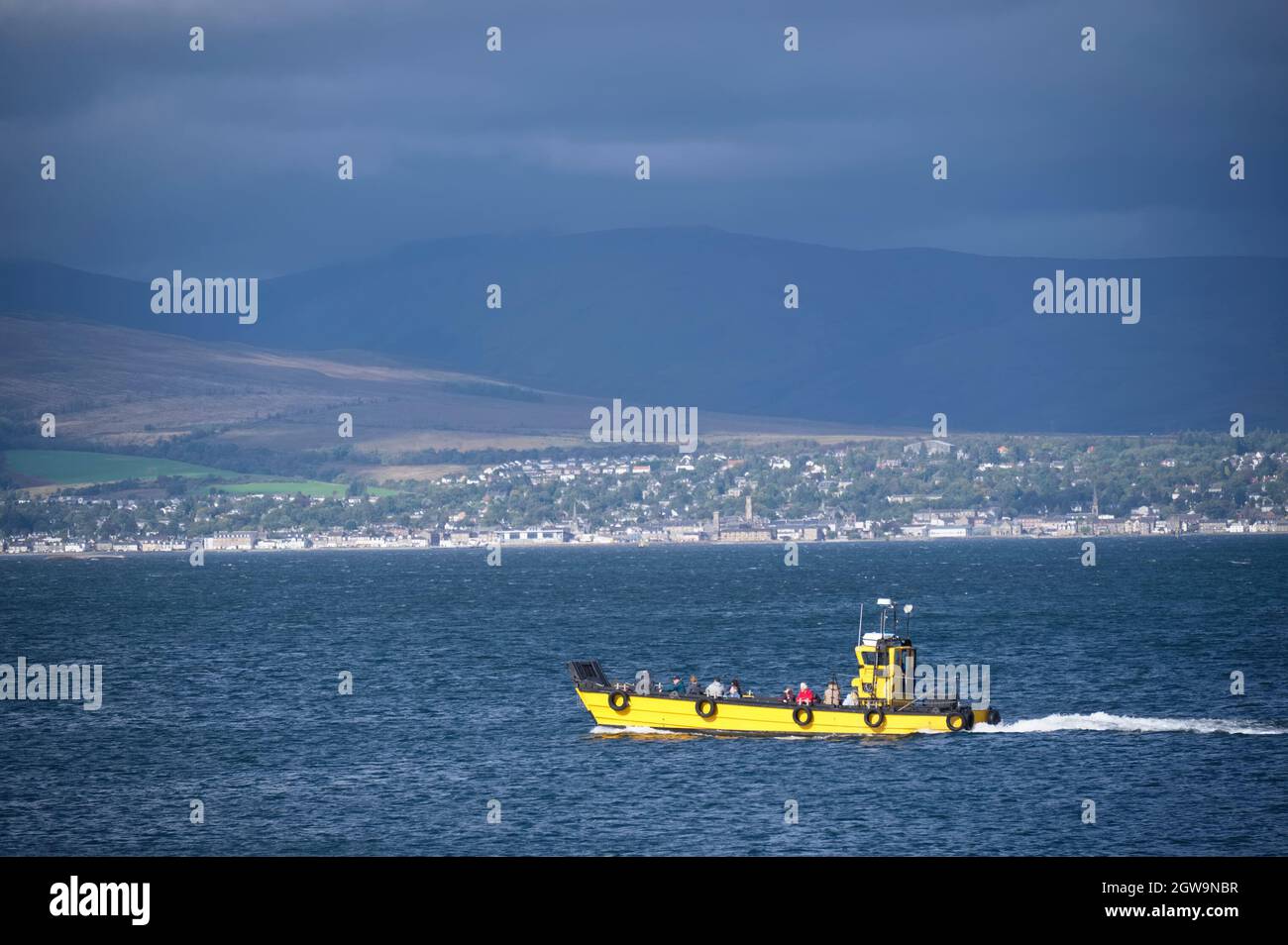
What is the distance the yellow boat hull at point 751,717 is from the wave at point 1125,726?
2401 mm

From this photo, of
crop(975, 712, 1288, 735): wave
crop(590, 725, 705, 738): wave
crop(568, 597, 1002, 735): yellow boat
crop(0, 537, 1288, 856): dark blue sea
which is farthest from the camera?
crop(975, 712, 1288, 735): wave

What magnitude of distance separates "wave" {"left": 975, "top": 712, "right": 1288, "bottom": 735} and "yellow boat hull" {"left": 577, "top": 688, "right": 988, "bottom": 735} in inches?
94.5

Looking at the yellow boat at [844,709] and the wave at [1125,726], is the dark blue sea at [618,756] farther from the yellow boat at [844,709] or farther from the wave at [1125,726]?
the yellow boat at [844,709]

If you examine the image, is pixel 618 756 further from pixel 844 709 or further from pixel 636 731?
pixel 844 709

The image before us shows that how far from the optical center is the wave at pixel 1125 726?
72.2 m

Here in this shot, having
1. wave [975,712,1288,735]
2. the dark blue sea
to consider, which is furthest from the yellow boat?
wave [975,712,1288,735]

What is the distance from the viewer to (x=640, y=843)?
52438 millimetres

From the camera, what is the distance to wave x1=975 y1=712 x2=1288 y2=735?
72.2m

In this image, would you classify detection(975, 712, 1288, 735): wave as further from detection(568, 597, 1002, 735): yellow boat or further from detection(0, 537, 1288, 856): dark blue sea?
detection(568, 597, 1002, 735): yellow boat

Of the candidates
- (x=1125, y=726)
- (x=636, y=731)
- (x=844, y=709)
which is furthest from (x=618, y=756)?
(x=1125, y=726)

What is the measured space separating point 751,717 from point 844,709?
3.72 meters

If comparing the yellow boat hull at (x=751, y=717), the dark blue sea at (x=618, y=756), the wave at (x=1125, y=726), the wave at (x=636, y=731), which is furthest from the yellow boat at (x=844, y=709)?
the wave at (x=1125, y=726)
